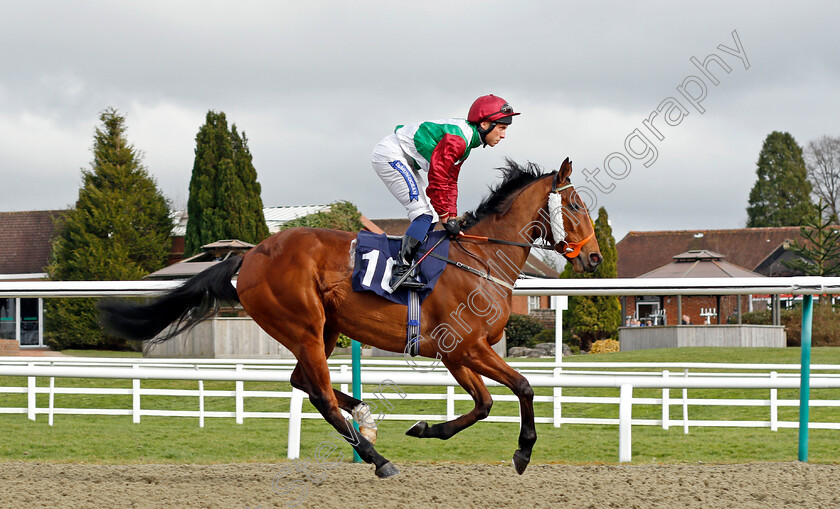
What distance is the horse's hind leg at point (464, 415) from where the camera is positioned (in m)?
4.54

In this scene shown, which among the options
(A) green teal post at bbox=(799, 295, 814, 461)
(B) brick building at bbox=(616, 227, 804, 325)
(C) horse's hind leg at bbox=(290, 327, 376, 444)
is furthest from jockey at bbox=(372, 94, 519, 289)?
(B) brick building at bbox=(616, 227, 804, 325)

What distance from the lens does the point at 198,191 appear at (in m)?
29.8

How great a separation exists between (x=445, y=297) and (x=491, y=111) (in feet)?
3.47

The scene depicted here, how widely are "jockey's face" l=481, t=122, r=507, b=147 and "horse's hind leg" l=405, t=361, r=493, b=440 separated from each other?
4.11ft

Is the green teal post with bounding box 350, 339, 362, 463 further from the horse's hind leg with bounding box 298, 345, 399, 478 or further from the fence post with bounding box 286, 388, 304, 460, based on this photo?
the horse's hind leg with bounding box 298, 345, 399, 478

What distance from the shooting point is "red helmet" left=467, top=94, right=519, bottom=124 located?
4.61 meters

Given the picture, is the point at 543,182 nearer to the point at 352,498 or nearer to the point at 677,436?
the point at 352,498

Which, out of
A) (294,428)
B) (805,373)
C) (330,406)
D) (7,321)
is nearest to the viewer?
(330,406)

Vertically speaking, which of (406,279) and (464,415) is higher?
(406,279)

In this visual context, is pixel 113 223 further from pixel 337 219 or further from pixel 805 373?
pixel 805 373

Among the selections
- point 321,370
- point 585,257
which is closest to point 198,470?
point 321,370

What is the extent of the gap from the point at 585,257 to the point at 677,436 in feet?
18.9

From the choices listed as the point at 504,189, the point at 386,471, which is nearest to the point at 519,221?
the point at 504,189

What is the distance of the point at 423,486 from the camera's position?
4555 millimetres
